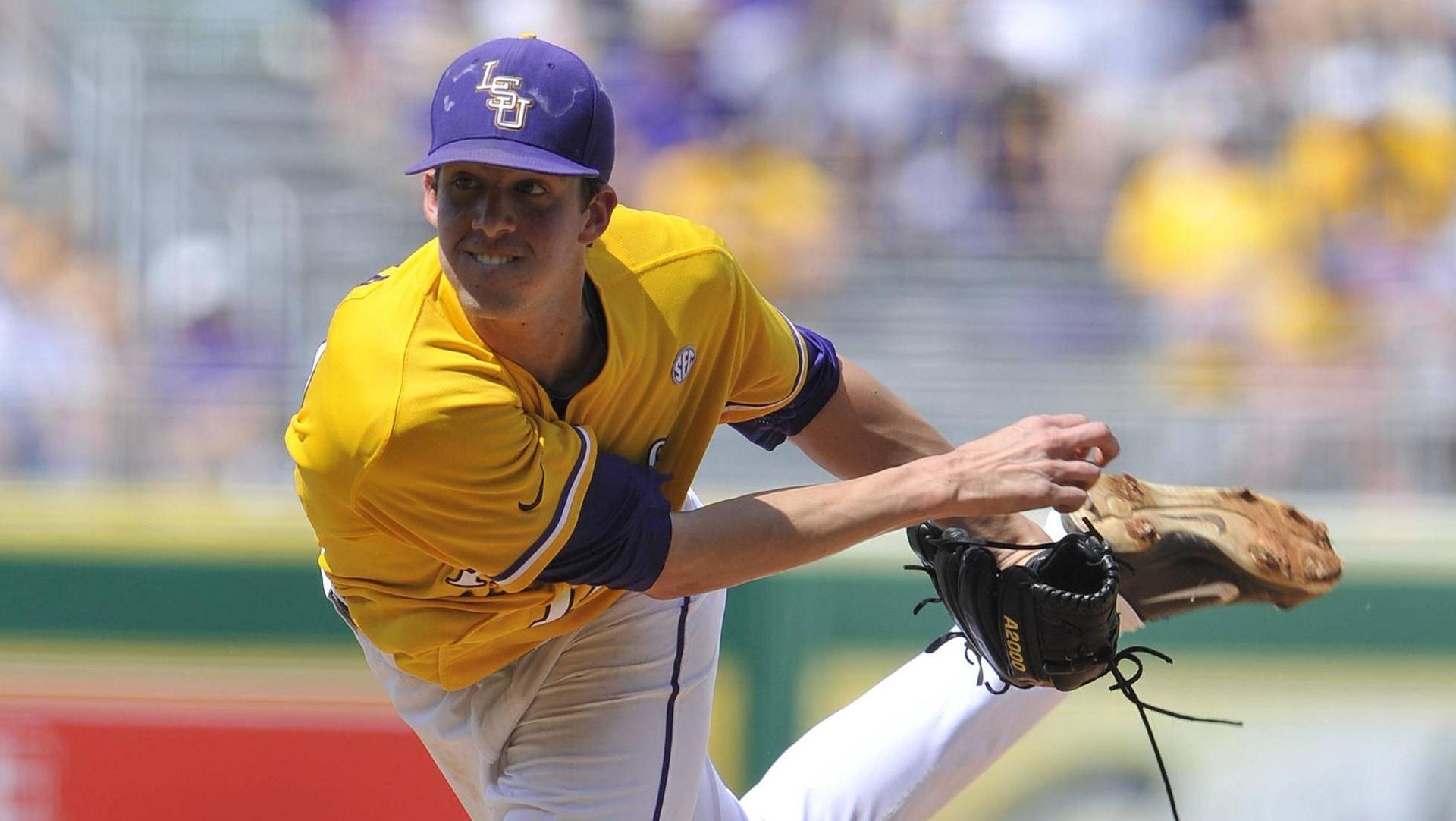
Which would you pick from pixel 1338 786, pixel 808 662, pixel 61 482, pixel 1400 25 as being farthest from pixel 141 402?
pixel 1400 25

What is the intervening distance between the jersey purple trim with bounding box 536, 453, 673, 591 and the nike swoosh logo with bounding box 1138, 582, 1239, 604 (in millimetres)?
1137

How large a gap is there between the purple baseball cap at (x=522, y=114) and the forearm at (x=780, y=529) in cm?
55

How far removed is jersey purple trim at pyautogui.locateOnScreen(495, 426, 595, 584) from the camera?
2.47m

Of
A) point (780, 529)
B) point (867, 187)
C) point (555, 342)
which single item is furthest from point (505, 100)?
point (867, 187)

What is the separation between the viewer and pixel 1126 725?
4660 mm

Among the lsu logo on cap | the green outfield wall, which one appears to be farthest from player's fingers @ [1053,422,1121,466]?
the green outfield wall

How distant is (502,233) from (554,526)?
0.43m

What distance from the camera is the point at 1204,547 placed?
3.16 meters

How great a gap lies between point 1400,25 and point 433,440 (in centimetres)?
481

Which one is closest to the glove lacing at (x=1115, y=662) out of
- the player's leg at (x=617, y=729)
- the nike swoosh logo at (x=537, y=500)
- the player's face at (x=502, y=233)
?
the player's leg at (x=617, y=729)

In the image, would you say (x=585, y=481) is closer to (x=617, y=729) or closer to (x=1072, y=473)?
(x=617, y=729)

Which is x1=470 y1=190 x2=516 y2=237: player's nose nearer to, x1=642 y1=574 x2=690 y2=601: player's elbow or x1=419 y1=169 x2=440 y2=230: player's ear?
x1=419 y1=169 x2=440 y2=230: player's ear

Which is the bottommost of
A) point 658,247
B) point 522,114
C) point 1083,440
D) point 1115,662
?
point 1115,662

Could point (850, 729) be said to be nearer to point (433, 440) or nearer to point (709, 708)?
point (709, 708)
